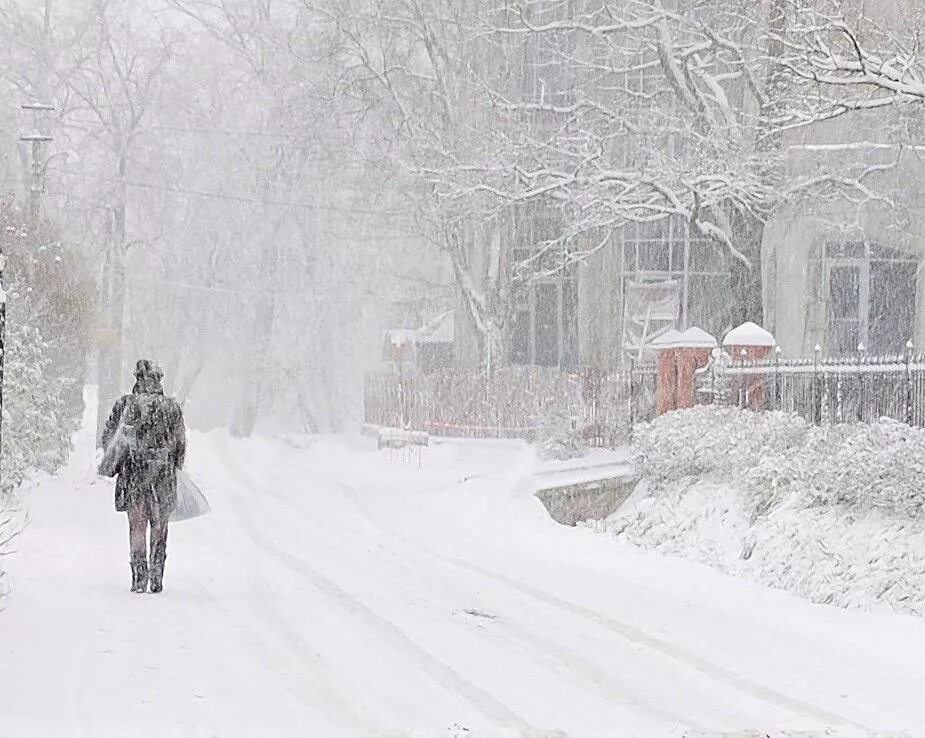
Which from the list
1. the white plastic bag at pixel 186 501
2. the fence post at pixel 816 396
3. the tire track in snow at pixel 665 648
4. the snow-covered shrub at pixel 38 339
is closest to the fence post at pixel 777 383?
the fence post at pixel 816 396

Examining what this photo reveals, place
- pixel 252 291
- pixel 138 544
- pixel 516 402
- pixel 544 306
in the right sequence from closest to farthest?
pixel 138 544, pixel 516 402, pixel 544 306, pixel 252 291

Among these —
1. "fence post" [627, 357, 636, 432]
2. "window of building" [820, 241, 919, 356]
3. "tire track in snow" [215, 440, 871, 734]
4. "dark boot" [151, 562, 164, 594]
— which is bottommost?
"tire track in snow" [215, 440, 871, 734]

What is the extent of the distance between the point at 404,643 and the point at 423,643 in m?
0.13

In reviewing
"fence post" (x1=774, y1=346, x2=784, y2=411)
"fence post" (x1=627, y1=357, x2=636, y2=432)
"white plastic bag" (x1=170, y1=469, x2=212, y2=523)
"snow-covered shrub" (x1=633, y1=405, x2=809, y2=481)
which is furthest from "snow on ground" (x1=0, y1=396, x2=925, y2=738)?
"fence post" (x1=627, y1=357, x2=636, y2=432)

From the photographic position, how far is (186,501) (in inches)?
505

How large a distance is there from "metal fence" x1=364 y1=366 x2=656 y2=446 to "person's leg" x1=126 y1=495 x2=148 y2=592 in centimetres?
1303

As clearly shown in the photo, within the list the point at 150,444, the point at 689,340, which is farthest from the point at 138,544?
the point at 689,340

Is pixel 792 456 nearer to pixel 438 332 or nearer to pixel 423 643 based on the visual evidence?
pixel 423 643

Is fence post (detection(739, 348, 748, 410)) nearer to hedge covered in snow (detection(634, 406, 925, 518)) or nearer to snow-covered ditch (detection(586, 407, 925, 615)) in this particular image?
hedge covered in snow (detection(634, 406, 925, 518))

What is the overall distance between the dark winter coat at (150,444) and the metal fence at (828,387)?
23.6 feet

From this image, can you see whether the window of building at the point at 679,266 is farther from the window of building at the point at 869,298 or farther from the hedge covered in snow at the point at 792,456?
the hedge covered in snow at the point at 792,456

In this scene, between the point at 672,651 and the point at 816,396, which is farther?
the point at 816,396

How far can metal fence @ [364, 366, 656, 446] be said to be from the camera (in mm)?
24984

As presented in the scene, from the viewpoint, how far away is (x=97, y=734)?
7148 millimetres
